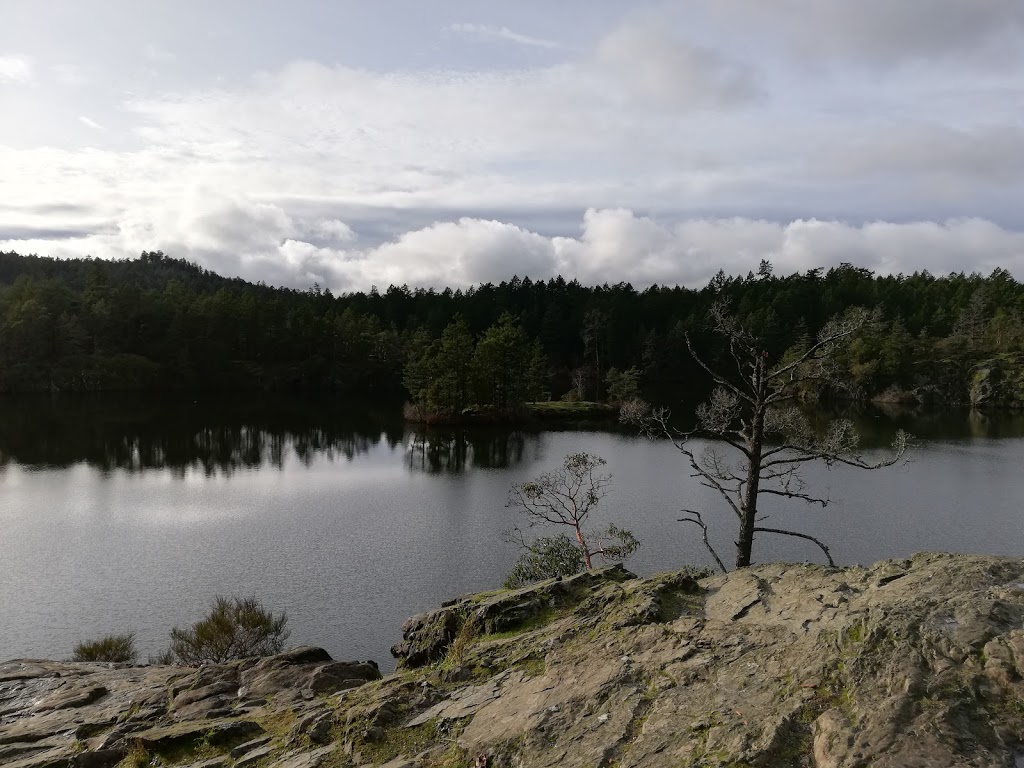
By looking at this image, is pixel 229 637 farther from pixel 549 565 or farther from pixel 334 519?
pixel 334 519

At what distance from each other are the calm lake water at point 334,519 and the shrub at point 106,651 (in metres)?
0.92

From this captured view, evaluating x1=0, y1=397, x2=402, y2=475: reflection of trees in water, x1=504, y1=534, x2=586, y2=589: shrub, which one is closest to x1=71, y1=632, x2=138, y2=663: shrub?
x1=504, y1=534, x2=586, y2=589: shrub

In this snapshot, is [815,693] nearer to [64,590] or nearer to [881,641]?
[881,641]

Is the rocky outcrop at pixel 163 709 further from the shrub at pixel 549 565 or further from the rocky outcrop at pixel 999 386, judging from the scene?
the rocky outcrop at pixel 999 386

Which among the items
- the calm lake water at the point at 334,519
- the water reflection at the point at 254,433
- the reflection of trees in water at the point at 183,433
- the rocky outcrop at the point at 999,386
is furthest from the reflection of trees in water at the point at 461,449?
the rocky outcrop at the point at 999,386

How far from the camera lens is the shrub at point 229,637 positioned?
19.2 metres

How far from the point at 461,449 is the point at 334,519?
24.2m

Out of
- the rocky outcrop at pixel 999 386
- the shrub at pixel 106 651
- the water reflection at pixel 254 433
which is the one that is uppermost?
the rocky outcrop at pixel 999 386

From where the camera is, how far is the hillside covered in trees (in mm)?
94375

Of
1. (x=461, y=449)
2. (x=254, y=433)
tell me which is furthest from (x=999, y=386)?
(x=254, y=433)

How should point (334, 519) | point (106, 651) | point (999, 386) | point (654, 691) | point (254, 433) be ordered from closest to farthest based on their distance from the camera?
point (654, 691) < point (106, 651) < point (334, 519) < point (254, 433) < point (999, 386)

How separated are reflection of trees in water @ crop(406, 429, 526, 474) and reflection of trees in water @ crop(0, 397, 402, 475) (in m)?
3.62

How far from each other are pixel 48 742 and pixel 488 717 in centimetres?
848

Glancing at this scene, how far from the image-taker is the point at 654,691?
8.27m
